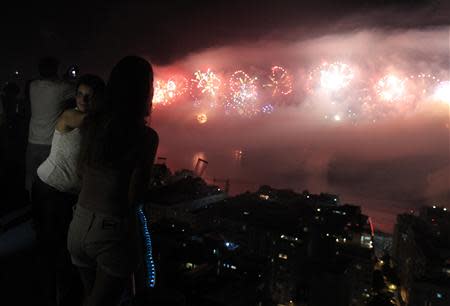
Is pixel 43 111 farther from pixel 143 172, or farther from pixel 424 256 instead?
pixel 424 256

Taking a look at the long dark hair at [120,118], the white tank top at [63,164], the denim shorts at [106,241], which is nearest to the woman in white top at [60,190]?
the white tank top at [63,164]

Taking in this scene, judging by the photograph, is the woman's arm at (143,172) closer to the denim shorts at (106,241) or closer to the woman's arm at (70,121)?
the denim shorts at (106,241)

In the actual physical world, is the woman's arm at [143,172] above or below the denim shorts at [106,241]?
above

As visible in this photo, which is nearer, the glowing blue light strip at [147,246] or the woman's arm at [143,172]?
the woman's arm at [143,172]

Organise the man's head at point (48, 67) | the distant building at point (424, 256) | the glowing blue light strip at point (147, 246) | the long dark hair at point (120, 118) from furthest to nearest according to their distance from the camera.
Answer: the distant building at point (424, 256) → the man's head at point (48, 67) → the glowing blue light strip at point (147, 246) → the long dark hair at point (120, 118)

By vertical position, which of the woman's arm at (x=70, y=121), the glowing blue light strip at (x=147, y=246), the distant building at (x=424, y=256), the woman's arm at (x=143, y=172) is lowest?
the distant building at (x=424, y=256)

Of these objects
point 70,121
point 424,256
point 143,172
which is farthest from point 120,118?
point 424,256
